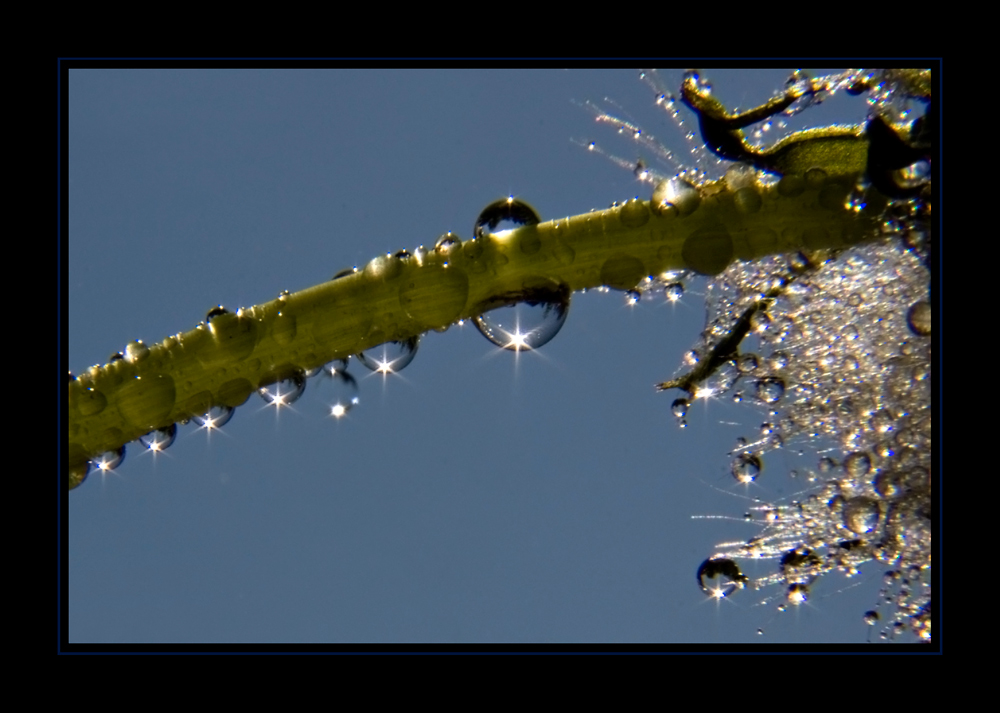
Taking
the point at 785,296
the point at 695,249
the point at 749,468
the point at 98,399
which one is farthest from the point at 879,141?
the point at 98,399

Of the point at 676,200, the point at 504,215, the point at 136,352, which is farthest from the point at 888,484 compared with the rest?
the point at 136,352

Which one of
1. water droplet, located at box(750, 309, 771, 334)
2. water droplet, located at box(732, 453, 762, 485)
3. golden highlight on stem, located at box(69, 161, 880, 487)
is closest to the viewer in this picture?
golden highlight on stem, located at box(69, 161, 880, 487)

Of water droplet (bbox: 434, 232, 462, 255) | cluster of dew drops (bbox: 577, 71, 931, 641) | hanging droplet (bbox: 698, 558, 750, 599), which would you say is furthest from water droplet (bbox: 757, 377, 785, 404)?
water droplet (bbox: 434, 232, 462, 255)

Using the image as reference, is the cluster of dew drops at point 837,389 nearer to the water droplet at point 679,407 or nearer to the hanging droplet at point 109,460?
the water droplet at point 679,407

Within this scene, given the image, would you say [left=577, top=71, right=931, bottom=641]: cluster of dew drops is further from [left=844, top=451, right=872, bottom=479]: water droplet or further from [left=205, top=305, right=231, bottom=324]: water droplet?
[left=205, top=305, right=231, bottom=324]: water droplet

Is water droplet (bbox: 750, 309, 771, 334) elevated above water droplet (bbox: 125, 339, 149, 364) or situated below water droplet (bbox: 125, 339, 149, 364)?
above

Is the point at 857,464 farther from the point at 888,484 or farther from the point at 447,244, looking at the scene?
the point at 447,244

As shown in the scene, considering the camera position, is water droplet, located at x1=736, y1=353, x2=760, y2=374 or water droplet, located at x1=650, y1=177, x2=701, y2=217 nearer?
water droplet, located at x1=650, y1=177, x2=701, y2=217
